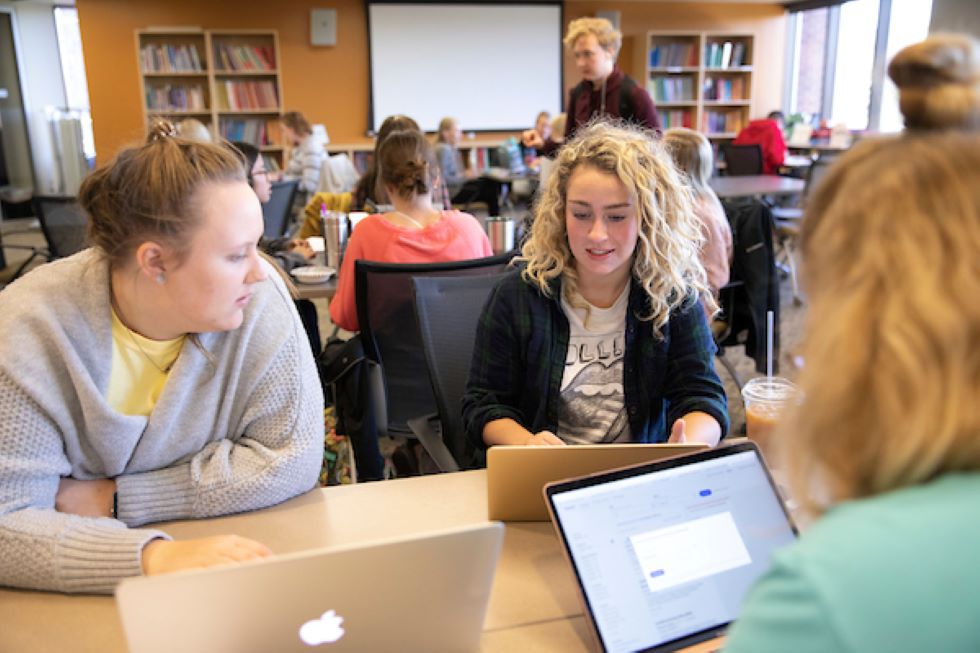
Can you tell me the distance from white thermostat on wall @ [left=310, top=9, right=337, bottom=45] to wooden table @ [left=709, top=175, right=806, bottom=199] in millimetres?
4616

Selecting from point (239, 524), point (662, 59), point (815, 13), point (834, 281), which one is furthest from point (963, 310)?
point (815, 13)

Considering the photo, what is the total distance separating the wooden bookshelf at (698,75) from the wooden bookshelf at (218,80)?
4287mm

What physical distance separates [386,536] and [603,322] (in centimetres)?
66

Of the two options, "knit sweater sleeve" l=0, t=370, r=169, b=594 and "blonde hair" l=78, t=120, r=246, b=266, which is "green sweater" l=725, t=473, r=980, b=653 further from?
"blonde hair" l=78, t=120, r=246, b=266

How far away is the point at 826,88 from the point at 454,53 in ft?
14.1

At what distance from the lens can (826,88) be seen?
916 cm

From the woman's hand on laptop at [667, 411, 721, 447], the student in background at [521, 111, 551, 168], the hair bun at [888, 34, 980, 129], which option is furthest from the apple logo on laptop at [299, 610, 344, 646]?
the student in background at [521, 111, 551, 168]

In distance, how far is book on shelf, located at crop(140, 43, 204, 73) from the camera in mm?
8000

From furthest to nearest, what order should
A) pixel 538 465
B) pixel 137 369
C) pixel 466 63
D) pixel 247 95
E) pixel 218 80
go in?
pixel 466 63 < pixel 247 95 < pixel 218 80 < pixel 137 369 < pixel 538 465

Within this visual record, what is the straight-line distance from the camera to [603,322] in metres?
1.59

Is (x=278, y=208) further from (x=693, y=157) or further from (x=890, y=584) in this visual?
(x=890, y=584)

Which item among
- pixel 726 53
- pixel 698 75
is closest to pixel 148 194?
pixel 698 75

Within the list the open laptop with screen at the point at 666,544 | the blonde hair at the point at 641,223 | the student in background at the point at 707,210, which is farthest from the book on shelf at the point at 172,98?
the open laptop with screen at the point at 666,544

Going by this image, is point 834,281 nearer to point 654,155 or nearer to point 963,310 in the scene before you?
point 963,310
